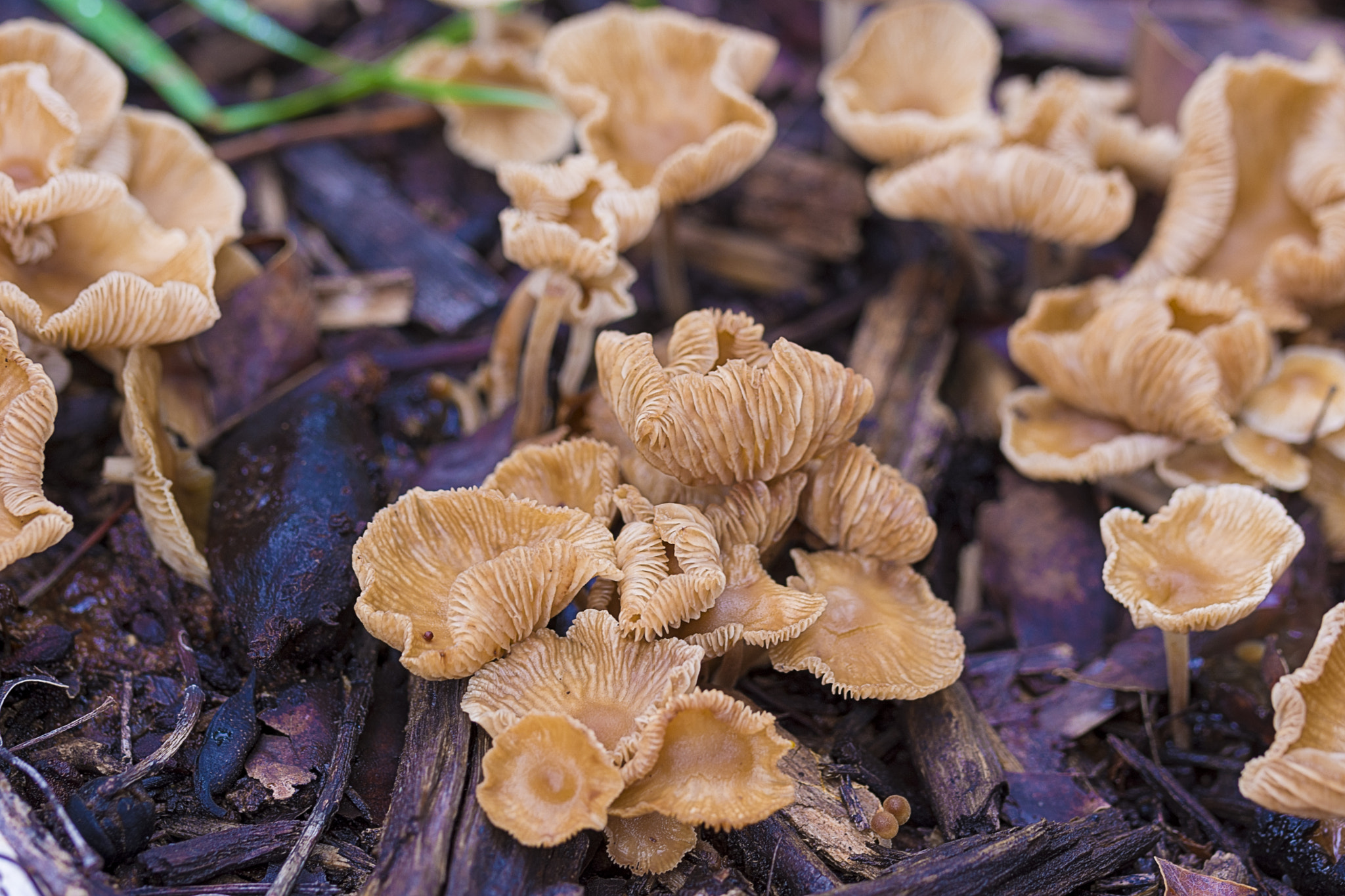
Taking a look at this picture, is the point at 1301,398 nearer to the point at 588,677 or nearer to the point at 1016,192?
the point at 1016,192

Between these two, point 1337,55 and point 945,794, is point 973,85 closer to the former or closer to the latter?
point 1337,55

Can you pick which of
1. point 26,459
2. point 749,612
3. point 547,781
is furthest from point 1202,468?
point 26,459

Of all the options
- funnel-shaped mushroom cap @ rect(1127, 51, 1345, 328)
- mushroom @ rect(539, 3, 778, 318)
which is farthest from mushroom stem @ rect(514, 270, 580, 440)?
funnel-shaped mushroom cap @ rect(1127, 51, 1345, 328)

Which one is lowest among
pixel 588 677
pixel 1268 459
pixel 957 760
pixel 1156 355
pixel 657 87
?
pixel 957 760

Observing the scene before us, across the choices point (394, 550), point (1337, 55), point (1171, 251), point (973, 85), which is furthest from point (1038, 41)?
point (394, 550)

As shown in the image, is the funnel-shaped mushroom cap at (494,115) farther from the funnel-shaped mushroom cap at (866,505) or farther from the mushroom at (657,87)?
the funnel-shaped mushroom cap at (866,505)

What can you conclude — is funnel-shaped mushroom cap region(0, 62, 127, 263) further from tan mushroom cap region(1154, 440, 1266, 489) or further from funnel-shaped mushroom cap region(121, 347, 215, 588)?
tan mushroom cap region(1154, 440, 1266, 489)
